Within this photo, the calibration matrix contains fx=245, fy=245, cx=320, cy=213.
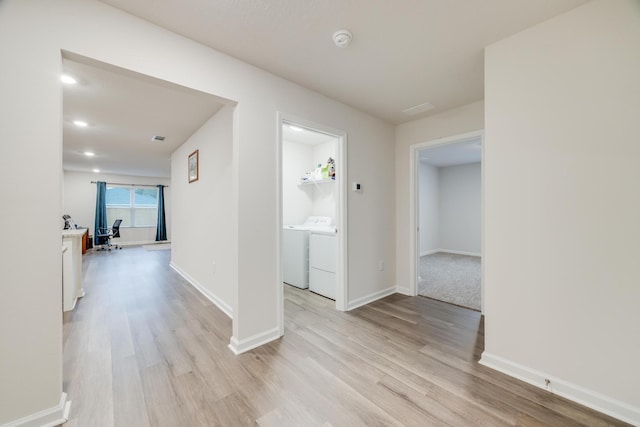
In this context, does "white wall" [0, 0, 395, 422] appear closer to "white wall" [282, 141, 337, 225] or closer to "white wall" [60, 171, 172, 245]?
"white wall" [282, 141, 337, 225]

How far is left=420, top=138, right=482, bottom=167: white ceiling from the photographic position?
5.05 meters

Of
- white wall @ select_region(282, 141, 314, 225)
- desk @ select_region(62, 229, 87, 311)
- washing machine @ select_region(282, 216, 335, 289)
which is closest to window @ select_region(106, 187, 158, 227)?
desk @ select_region(62, 229, 87, 311)

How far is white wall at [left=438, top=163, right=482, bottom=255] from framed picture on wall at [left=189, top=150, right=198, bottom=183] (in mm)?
6512

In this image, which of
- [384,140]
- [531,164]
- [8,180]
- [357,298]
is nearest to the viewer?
[8,180]

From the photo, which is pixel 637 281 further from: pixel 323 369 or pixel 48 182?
pixel 48 182

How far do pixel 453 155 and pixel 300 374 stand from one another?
18.7ft

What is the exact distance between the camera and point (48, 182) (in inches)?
53.1

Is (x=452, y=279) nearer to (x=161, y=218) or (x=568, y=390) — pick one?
(x=568, y=390)

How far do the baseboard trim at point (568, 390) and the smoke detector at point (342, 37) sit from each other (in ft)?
8.55

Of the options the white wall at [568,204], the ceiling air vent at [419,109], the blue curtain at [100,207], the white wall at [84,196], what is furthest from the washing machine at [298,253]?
the white wall at [84,196]

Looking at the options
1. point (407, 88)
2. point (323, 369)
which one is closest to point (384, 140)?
point (407, 88)

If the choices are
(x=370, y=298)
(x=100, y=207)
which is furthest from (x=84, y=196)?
(x=370, y=298)

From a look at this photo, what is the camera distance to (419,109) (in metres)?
3.03

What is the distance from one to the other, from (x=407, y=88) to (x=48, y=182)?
291 cm
